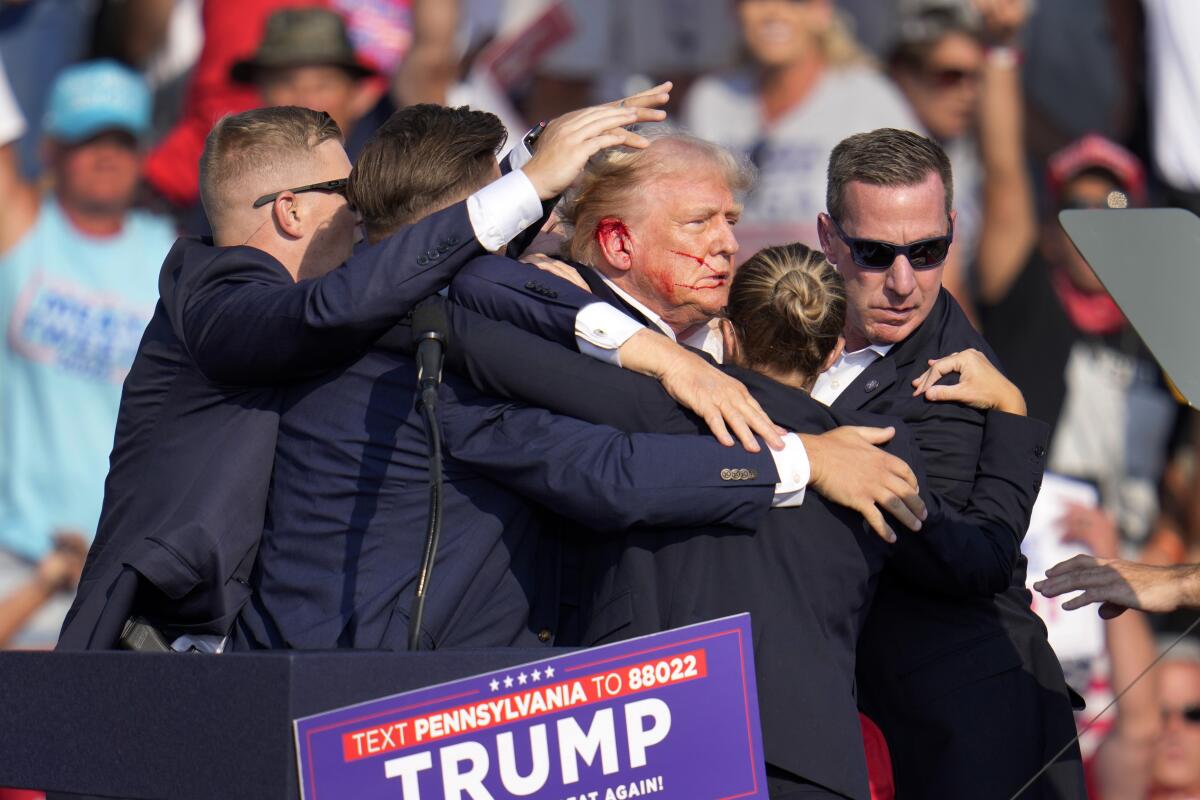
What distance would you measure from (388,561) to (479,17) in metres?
4.43

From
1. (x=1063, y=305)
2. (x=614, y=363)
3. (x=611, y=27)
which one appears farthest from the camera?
(x=611, y=27)

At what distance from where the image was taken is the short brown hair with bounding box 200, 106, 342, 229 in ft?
11.2

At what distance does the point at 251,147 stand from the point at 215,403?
22.7 inches

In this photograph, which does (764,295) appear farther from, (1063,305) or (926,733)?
(1063,305)

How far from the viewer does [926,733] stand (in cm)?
315

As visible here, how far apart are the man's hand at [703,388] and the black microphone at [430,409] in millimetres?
332

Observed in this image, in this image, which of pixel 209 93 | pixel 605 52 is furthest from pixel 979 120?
pixel 209 93

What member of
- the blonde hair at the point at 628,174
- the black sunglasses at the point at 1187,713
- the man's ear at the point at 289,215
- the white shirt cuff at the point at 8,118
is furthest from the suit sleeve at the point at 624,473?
the white shirt cuff at the point at 8,118

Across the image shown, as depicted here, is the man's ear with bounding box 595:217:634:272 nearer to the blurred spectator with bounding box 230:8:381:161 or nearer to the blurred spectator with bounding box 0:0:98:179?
the blurred spectator with bounding box 230:8:381:161

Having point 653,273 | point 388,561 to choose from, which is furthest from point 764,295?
point 388,561

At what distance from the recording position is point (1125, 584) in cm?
319

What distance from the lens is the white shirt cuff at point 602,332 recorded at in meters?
2.87

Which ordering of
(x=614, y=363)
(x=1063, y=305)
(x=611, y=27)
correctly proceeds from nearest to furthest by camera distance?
(x=614, y=363), (x=1063, y=305), (x=611, y=27)

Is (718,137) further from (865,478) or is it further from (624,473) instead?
(624,473)
